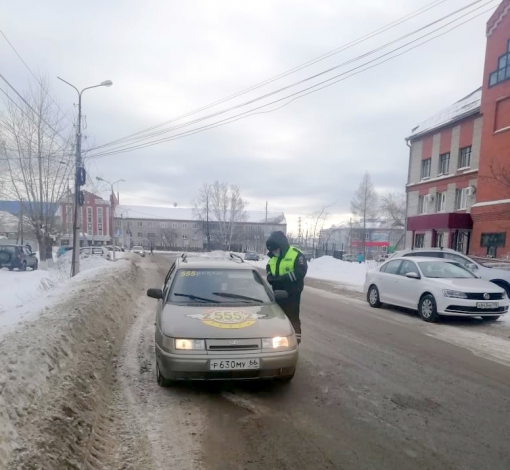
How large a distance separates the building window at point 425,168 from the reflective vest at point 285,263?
88.8ft

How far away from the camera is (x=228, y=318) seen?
173 inches

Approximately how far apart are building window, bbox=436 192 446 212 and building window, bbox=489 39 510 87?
8.68 metres

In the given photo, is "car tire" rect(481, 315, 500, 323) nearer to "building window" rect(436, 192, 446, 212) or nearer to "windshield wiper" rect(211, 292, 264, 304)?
"windshield wiper" rect(211, 292, 264, 304)

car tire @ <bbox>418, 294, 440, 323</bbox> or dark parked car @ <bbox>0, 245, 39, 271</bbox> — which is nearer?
car tire @ <bbox>418, 294, 440, 323</bbox>

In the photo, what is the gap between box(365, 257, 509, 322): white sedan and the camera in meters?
8.49

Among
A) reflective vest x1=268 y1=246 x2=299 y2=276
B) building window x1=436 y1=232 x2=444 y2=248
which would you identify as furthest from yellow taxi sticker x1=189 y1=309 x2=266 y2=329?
building window x1=436 y1=232 x2=444 y2=248

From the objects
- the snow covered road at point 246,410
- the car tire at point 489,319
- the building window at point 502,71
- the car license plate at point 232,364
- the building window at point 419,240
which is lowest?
the car tire at point 489,319

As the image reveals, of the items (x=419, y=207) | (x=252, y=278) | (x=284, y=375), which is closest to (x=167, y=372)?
(x=284, y=375)

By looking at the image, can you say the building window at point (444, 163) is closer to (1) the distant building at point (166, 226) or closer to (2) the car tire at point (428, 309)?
(2) the car tire at point (428, 309)

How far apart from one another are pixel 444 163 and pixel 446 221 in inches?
265

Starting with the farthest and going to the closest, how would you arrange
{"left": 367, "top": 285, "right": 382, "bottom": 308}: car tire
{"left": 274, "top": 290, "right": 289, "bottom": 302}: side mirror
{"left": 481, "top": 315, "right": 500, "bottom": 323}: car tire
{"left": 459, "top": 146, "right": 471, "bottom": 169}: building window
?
{"left": 459, "top": 146, "right": 471, "bottom": 169}: building window < {"left": 367, "top": 285, "right": 382, "bottom": 308}: car tire < {"left": 481, "top": 315, "right": 500, "bottom": 323}: car tire < {"left": 274, "top": 290, "right": 289, "bottom": 302}: side mirror

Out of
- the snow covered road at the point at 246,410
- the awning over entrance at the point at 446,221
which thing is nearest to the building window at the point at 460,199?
the awning over entrance at the point at 446,221

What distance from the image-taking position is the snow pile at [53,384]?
2.70 metres

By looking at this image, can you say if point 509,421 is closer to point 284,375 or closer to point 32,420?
point 284,375
